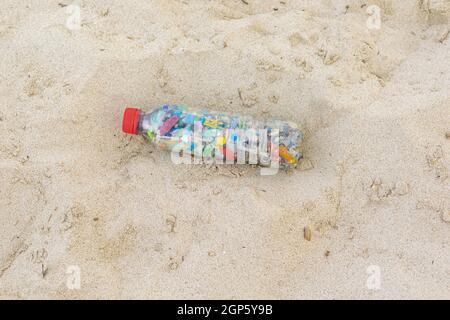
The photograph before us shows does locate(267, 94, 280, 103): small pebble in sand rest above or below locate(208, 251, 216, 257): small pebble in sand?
above

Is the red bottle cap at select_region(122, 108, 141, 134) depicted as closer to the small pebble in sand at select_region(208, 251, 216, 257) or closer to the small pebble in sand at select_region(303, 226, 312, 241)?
the small pebble in sand at select_region(208, 251, 216, 257)

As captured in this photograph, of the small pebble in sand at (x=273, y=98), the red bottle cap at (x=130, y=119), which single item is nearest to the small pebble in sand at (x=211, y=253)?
the red bottle cap at (x=130, y=119)

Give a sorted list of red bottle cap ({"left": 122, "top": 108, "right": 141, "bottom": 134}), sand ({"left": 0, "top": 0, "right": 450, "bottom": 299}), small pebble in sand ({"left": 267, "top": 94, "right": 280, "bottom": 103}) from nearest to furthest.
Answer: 1. sand ({"left": 0, "top": 0, "right": 450, "bottom": 299})
2. red bottle cap ({"left": 122, "top": 108, "right": 141, "bottom": 134})
3. small pebble in sand ({"left": 267, "top": 94, "right": 280, "bottom": 103})

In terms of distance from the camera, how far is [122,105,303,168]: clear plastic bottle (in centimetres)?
203

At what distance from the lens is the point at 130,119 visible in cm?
198

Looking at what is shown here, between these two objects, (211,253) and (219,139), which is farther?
(219,139)

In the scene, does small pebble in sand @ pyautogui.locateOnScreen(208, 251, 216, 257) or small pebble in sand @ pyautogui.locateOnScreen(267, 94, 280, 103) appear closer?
small pebble in sand @ pyautogui.locateOnScreen(208, 251, 216, 257)

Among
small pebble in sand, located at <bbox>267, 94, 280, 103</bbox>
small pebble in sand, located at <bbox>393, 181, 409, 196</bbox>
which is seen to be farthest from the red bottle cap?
small pebble in sand, located at <bbox>393, 181, 409, 196</bbox>

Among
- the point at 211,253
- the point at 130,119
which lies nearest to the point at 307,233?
the point at 211,253

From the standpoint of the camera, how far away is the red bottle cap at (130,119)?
1.98m

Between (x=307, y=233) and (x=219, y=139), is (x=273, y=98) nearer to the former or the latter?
(x=219, y=139)

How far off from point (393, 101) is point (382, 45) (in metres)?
0.37

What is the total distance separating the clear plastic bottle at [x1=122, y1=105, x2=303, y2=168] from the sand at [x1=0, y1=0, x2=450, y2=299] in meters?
0.06

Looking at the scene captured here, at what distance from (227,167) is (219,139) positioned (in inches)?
4.9
